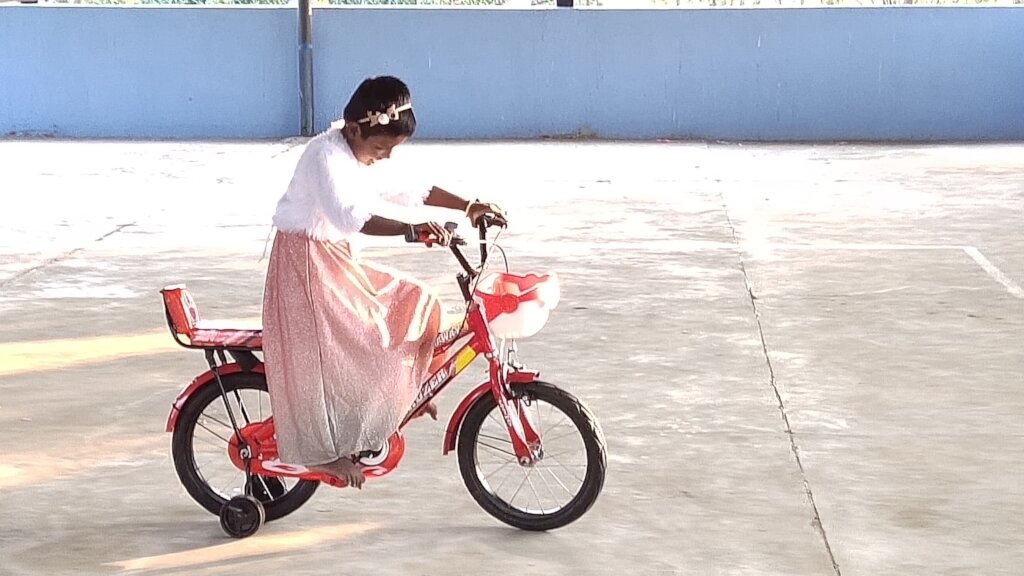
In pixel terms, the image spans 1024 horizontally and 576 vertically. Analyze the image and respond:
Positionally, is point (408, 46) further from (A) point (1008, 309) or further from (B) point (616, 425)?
(B) point (616, 425)

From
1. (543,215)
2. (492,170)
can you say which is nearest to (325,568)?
(543,215)

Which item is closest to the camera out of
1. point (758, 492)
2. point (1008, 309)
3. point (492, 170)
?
point (758, 492)

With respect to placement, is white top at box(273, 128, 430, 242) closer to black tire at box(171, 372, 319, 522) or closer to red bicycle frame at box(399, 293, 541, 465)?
red bicycle frame at box(399, 293, 541, 465)

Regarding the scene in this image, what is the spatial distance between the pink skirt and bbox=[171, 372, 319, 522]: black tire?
8.8 inches

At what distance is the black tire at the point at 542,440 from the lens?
13.3 feet

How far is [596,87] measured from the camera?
16.3m

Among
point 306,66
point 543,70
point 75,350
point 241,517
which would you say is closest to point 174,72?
point 306,66

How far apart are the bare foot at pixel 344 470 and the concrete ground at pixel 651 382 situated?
0.64ft

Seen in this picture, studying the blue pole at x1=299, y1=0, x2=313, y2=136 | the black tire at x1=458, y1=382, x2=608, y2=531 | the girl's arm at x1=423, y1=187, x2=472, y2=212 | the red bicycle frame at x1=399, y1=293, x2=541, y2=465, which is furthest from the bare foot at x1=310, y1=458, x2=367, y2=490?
the blue pole at x1=299, y1=0, x2=313, y2=136

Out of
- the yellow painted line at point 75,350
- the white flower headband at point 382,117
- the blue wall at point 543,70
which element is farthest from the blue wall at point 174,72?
the white flower headband at point 382,117

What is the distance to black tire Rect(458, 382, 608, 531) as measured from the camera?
13.3 feet

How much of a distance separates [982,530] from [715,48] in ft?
41.1

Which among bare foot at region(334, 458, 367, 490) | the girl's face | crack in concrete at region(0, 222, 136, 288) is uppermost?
the girl's face

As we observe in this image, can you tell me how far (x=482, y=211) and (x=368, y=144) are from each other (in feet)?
1.16
